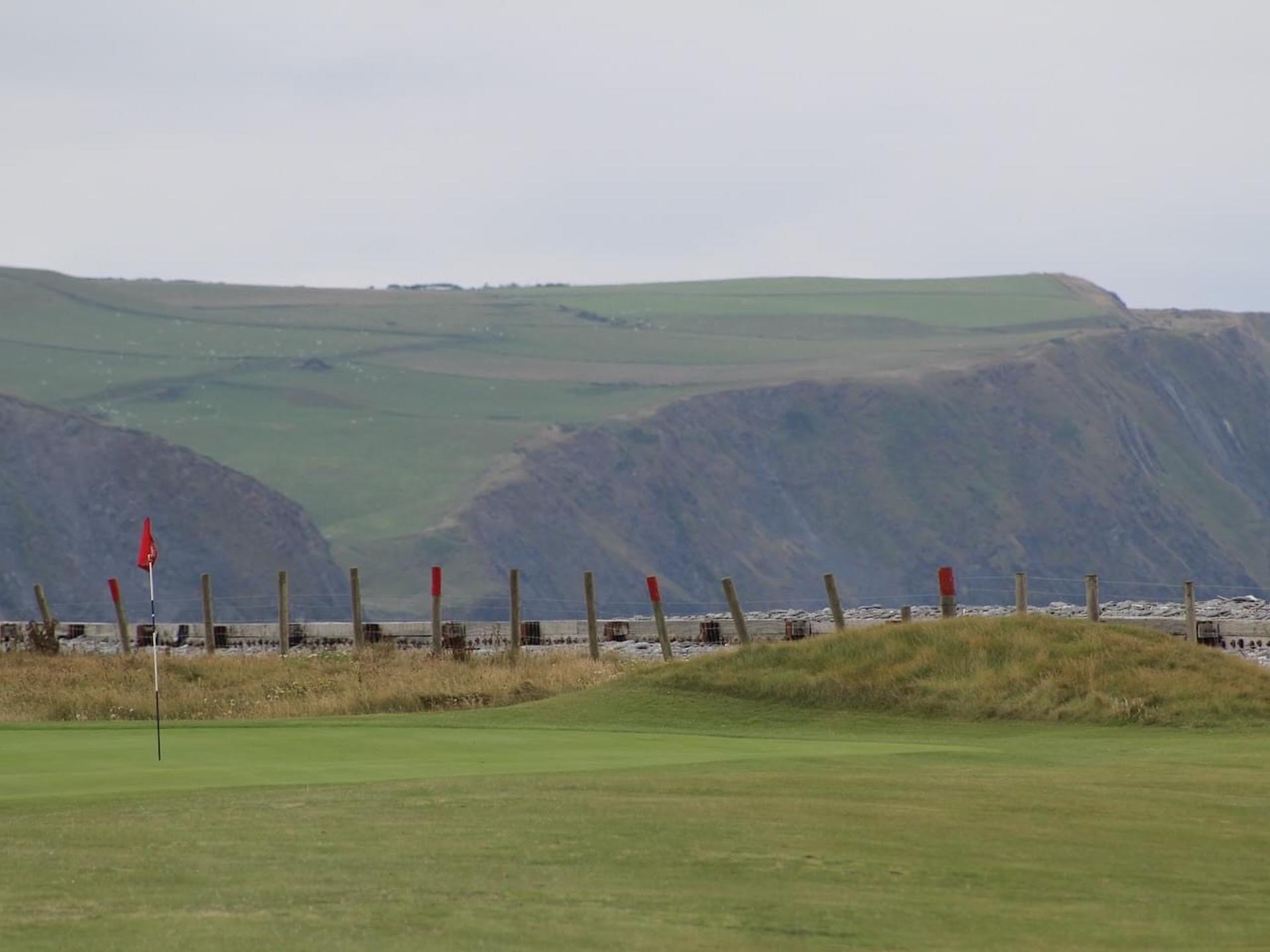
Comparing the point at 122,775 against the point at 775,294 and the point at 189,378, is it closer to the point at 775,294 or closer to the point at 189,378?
the point at 189,378

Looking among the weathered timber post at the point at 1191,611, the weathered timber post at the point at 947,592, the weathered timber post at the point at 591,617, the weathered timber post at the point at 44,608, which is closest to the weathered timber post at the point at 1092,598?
the weathered timber post at the point at 1191,611

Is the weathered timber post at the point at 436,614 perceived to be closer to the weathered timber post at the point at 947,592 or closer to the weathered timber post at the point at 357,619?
the weathered timber post at the point at 357,619

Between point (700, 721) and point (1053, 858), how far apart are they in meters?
11.0

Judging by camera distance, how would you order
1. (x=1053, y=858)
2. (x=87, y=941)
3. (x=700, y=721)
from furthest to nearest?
(x=700, y=721) → (x=1053, y=858) → (x=87, y=941)

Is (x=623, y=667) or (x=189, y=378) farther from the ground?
(x=189, y=378)

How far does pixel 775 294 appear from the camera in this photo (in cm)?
19862

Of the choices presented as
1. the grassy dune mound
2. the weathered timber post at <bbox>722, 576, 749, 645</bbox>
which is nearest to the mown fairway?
the grassy dune mound

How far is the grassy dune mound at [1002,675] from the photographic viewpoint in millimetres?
20359

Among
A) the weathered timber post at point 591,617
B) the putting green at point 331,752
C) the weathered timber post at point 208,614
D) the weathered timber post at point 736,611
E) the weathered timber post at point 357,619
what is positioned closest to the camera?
the putting green at point 331,752

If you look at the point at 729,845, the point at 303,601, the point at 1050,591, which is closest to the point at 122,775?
the point at 729,845

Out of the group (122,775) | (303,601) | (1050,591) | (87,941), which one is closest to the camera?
(87,941)

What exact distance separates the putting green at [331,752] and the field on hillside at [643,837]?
7cm

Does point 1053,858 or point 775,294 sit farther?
point 775,294

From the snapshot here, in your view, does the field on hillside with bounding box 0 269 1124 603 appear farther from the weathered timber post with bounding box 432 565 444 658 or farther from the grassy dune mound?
the grassy dune mound
